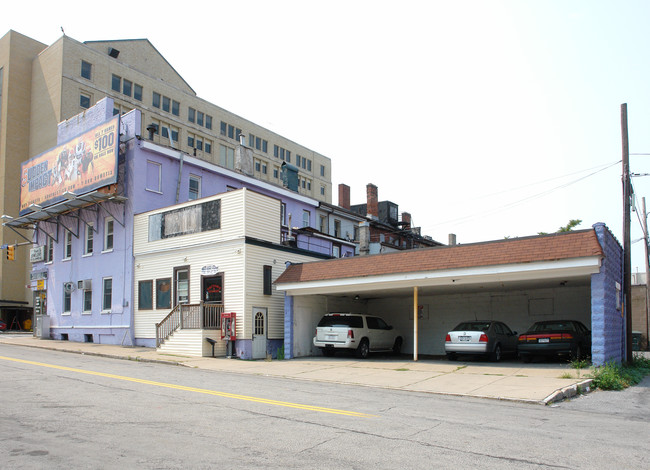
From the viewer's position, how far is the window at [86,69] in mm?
50938

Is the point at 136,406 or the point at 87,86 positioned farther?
the point at 87,86

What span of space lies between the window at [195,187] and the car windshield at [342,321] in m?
11.4

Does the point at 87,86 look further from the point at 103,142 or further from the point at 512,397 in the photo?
the point at 512,397

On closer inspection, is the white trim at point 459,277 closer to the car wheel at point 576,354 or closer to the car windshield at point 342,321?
the car windshield at point 342,321

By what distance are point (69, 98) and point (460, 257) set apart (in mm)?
43927

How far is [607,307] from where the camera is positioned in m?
16.2

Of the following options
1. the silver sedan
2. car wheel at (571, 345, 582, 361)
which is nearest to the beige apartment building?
the silver sedan

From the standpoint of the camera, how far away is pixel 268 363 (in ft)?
65.2

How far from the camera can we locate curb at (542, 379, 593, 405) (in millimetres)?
11284

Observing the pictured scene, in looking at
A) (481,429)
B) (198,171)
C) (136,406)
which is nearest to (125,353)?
Result: (198,171)

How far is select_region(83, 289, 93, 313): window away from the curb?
24565 mm

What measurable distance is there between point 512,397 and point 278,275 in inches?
517

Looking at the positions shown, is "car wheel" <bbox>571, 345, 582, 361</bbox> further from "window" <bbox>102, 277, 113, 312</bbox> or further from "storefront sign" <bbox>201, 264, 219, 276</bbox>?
"window" <bbox>102, 277, 113, 312</bbox>

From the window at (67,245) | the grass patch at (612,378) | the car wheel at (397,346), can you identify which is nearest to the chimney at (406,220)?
the car wheel at (397,346)
